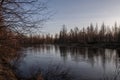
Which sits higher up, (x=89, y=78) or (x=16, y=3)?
(x=16, y=3)

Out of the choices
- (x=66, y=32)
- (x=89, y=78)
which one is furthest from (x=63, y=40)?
(x=89, y=78)

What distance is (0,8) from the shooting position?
3.35 m

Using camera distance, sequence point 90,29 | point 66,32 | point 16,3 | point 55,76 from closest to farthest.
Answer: point 16,3 → point 55,76 → point 90,29 → point 66,32

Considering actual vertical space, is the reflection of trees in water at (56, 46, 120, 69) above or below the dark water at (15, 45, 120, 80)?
below

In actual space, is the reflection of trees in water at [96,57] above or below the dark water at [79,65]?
below

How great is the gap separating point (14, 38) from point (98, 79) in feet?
34.4

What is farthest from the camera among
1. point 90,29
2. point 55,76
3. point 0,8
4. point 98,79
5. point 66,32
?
point 66,32

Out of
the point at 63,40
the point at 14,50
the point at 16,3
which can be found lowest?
the point at 63,40

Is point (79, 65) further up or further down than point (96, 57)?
further up

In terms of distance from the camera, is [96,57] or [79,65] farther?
[96,57]

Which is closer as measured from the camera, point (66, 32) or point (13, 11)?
point (13, 11)

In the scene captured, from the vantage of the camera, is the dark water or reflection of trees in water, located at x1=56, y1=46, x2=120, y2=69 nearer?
the dark water

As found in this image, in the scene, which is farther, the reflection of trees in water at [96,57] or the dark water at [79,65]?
the reflection of trees in water at [96,57]

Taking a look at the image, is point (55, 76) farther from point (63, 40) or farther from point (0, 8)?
point (63, 40)
